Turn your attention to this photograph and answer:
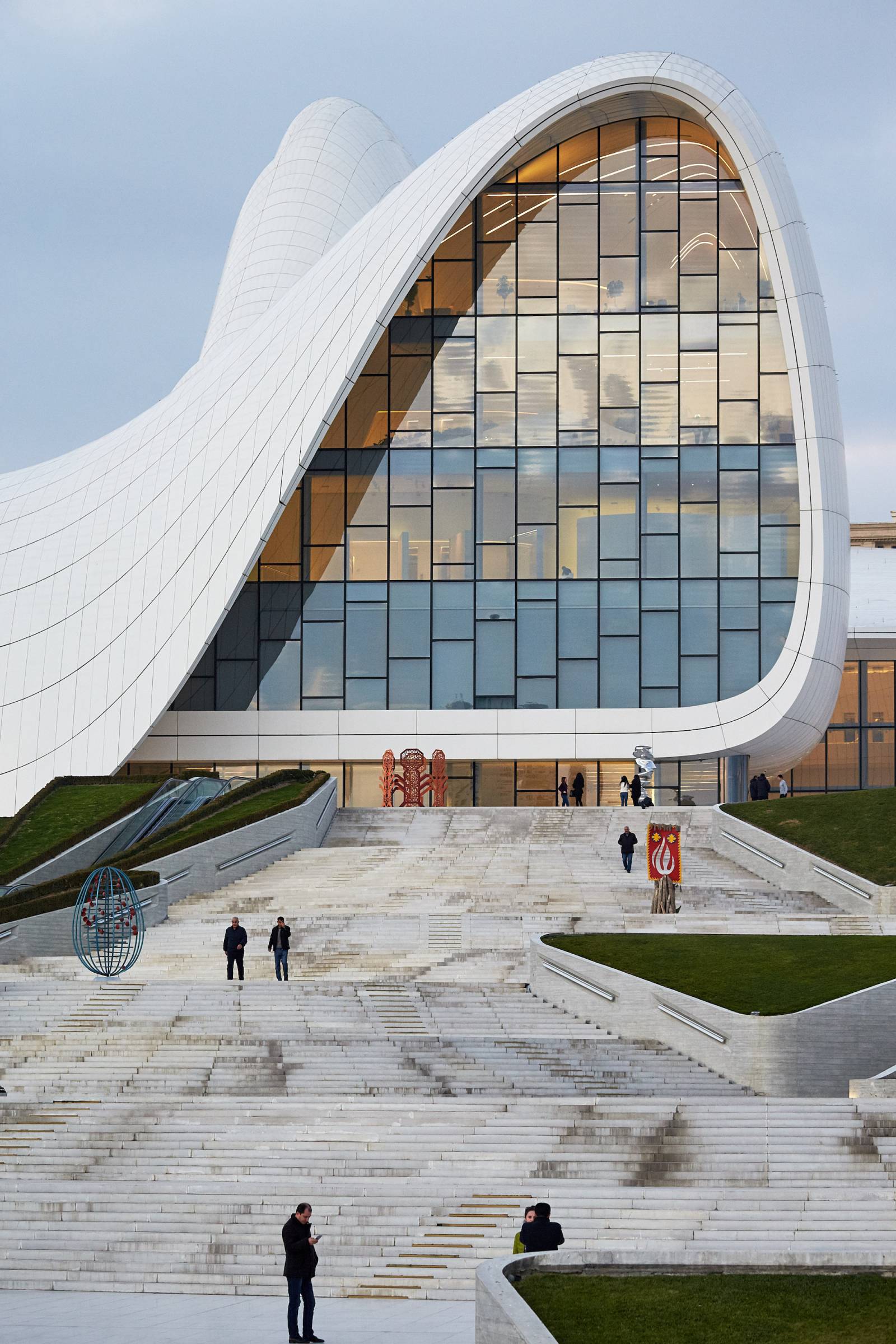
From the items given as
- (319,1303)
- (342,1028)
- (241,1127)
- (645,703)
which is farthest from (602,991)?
(645,703)

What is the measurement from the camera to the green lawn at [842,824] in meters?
27.6

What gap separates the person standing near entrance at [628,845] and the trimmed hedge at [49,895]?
8060 millimetres

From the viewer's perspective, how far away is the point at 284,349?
1586 inches

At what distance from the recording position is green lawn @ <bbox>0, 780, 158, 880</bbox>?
2939 centimetres

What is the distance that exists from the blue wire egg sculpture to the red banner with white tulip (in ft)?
24.8

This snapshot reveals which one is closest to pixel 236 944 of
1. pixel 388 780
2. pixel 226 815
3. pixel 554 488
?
pixel 226 815

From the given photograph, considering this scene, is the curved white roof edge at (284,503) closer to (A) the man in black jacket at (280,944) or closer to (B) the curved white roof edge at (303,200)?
(B) the curved white roof edge at (303,200)

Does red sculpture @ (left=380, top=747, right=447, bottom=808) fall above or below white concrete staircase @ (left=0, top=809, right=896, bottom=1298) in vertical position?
above

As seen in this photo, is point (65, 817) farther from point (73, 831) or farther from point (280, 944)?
point (280, 944)

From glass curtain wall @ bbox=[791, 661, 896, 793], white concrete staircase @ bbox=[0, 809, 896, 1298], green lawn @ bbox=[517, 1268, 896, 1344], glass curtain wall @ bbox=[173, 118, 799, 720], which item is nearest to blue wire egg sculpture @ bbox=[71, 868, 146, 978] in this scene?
white concrete staircase @ bbox=[0, 809, 896, 1298]

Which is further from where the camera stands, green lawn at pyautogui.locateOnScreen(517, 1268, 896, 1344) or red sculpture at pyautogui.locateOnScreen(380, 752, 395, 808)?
red sculpture at pyautogui.locateOnScreen(380, 752, 395, 808)

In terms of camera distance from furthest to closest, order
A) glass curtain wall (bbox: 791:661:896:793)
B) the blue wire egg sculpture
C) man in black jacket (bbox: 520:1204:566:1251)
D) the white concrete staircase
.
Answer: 1. glass curtain wall (bbox: 791:661:896:793)
2. the blue wire egg sculpture
3. the white concrete staircase
4. man in black jacket (bbox: 520:1204:566:1251)

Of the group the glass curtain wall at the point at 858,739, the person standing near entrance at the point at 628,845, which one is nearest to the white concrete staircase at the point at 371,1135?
the person standing near entrance at the point at 628,845

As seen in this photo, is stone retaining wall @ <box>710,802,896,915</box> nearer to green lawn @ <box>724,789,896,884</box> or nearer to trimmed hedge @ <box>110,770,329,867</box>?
green lawn @ <box>724,789,896,884</box>
